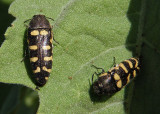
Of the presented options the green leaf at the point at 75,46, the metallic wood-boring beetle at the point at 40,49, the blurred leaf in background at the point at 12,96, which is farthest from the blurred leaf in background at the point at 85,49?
the blurred leaf in background at the point at 12,96

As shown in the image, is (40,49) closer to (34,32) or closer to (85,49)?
(34,32)

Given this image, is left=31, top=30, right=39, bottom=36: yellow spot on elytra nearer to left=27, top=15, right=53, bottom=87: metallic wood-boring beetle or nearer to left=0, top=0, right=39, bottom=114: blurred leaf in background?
left=27, top=15, right=53, bottom=87: metallic wood-boring beetle

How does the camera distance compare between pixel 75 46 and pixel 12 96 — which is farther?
pixel 12 96

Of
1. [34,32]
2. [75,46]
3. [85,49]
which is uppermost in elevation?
[34,32]

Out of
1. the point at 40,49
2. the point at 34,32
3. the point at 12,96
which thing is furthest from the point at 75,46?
the point at 12,96

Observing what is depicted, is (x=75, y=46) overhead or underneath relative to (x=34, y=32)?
underneath

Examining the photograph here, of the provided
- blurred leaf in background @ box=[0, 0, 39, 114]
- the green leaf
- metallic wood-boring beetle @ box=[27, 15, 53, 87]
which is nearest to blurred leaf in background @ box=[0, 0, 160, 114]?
the green leaf
